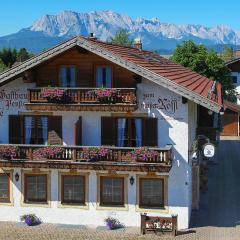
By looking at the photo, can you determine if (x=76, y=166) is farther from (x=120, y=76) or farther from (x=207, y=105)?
(x=207, y=105)

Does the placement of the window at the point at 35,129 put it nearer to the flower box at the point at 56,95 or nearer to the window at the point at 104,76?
the flower box at the point at 56,95

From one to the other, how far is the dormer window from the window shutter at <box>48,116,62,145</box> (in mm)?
1585

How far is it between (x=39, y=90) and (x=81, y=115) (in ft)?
7.09

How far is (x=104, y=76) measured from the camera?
23.5 metres

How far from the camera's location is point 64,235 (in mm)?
22406

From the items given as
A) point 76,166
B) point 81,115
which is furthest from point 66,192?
point 81,115

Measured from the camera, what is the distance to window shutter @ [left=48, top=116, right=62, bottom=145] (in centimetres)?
2395

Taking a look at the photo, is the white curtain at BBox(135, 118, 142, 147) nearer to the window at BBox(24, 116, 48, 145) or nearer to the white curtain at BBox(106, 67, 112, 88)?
the white curtain at BBox(106, 67, 112, 88)

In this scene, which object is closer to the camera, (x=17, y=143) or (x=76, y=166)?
(x=76, y=166)

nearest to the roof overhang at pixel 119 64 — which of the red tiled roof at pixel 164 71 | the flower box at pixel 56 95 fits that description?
the red tiled roof at pixel 164 71

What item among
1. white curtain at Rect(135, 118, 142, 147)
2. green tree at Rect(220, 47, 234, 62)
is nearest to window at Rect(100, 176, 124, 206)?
white curtain at Rect(135, 118, 142, 147)

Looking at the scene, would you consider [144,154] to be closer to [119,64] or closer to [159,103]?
[159,103]

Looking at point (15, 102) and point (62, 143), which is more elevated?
Answer: point (15, 102)

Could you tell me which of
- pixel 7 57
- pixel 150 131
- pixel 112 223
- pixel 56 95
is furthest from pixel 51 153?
pixel 7 57
